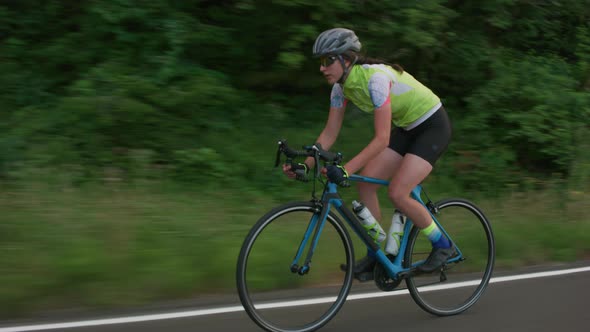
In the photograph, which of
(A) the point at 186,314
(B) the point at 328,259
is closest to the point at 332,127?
(B) the point at 328,259

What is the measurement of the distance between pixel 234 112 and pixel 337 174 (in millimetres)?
5029

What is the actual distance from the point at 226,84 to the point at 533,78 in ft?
14.1

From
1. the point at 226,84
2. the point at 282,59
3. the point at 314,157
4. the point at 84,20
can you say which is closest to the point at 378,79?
the point at 314,157

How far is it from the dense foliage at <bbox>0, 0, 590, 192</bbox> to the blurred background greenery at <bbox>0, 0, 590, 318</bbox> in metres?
0.02

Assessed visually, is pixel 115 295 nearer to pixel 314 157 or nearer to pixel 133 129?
pixel 314 157

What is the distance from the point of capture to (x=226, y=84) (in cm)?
890

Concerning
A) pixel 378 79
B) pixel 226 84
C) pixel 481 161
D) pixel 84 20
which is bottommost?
pixel 481 161

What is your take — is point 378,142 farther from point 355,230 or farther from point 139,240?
point 139,240

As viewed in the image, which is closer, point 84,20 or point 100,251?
point 100,251

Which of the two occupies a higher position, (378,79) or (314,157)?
(378,79)

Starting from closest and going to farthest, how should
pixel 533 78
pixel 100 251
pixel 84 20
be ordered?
pixel 100 251 → pixel 84 20 → pixel 533 78

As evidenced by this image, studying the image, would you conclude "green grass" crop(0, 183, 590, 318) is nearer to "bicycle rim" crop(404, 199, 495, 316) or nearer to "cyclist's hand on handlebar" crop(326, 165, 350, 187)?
"bicycle rim" crop(404, 199, 495, 316)

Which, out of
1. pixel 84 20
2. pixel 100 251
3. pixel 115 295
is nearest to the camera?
pixel 115 295

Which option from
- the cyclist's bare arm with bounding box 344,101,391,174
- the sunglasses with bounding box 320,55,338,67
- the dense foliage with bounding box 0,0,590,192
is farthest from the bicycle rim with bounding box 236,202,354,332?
the dense foliage with bounding box 0,0,590,192
